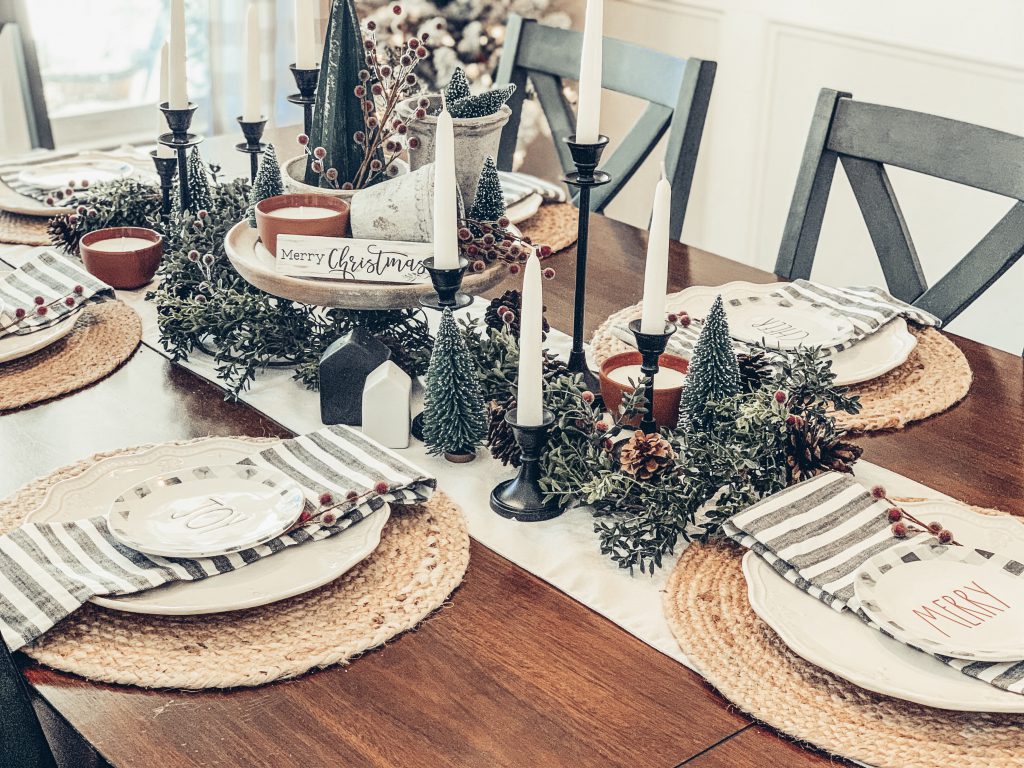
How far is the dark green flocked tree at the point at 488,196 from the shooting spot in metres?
1.32

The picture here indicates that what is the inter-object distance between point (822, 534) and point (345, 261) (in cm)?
55

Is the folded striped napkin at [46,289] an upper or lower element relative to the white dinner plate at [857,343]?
upper

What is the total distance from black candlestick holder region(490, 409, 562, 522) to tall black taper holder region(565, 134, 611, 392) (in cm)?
16

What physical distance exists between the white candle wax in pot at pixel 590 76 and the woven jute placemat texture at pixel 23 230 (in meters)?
0.92

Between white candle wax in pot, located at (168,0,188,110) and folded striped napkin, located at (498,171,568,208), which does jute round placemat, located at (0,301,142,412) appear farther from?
folded striped napkin, located at (498,171,568,208)

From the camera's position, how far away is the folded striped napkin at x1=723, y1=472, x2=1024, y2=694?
0.95 m

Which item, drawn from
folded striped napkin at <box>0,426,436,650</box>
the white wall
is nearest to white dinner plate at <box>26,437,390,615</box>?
folded striped napkin at <box>0,426,436,650</box>

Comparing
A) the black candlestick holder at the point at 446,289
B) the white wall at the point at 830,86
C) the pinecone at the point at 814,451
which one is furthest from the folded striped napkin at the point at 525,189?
the white wall at the point at 830,86

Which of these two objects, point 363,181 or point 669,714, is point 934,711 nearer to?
point 669,714

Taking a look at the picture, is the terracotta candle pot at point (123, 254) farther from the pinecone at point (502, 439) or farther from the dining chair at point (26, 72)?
the dining chair at point (26, 72)

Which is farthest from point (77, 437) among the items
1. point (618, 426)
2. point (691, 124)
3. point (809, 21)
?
point (809, 21)

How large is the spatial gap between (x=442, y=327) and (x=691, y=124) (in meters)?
0.94

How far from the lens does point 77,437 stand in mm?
1215

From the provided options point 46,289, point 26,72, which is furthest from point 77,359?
point 26,72
